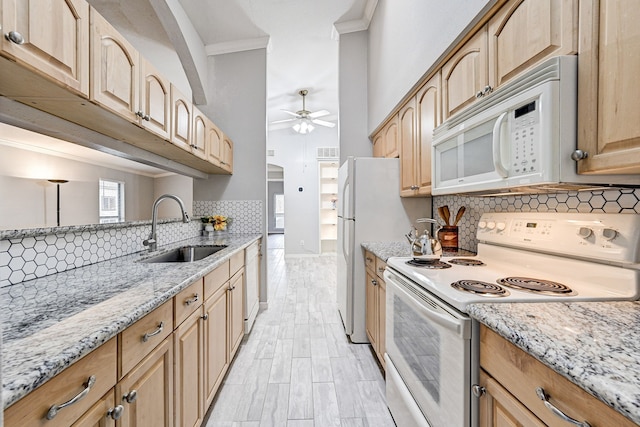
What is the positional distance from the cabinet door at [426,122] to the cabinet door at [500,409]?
51.4 inches

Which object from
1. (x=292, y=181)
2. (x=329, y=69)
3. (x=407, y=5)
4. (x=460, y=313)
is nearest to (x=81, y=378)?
(x=460, y=313)

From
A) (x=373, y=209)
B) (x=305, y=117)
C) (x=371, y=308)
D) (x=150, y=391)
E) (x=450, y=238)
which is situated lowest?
(x=371, y=308)

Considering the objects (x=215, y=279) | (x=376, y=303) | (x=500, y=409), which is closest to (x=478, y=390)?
(x=500, y=409)

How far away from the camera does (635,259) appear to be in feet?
2.98

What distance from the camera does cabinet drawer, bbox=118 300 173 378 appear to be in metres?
0.80

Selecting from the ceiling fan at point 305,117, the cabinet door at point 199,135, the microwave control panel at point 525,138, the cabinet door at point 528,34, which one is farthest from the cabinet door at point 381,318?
the ceiling fan at point 305,117

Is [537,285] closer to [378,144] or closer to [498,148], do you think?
[498,148]

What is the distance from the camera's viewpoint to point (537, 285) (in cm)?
105

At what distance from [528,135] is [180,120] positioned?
2.09m

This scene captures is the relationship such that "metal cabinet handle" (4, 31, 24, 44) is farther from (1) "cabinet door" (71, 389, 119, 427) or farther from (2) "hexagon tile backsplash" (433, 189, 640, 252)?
(2) "hexagon tile backsplash" (433, 189, 640, 252)

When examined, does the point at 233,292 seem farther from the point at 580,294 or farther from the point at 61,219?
the point at 580,294

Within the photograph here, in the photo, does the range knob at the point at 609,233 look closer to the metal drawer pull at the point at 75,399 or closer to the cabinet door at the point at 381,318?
the cabinet door at the point at 381,318

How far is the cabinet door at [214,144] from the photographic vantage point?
2.63 m

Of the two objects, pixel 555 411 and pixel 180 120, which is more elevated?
pixel 180 120
